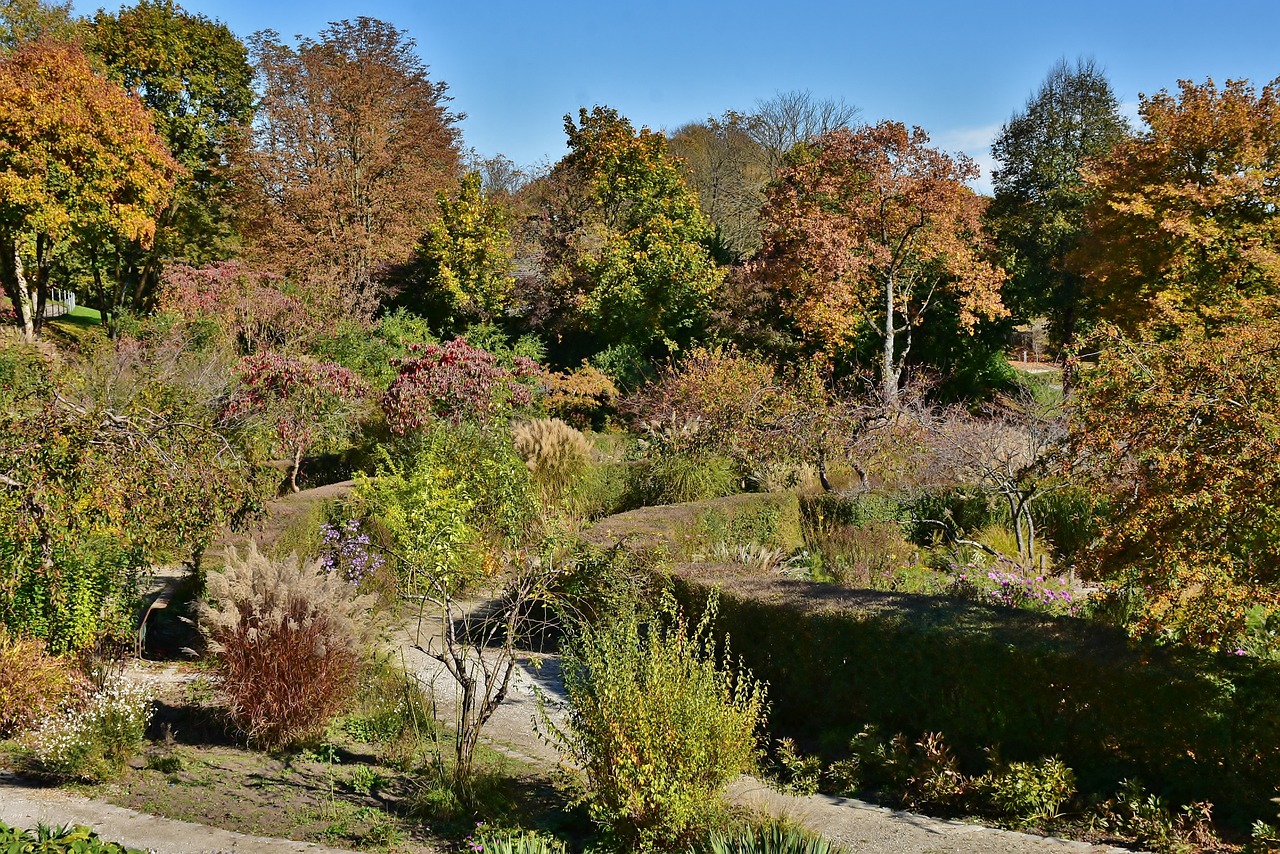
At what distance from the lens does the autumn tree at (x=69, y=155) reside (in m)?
18.4

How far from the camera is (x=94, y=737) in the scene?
18.0 ft

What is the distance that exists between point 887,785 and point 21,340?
17.9 metres

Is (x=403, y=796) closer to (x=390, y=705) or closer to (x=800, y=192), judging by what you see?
(x=390, y=705)

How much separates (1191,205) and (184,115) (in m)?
22.6

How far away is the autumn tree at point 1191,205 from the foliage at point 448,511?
431 inches

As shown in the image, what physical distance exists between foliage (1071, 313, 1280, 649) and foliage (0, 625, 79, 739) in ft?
20.4

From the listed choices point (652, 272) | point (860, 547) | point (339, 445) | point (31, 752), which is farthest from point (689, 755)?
point (652, 272)

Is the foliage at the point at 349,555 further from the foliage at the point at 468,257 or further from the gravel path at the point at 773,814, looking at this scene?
the foliage at the point at 468,257

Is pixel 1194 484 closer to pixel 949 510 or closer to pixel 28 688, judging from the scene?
pixel 949 510

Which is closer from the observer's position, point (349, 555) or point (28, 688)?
point (28, 688)

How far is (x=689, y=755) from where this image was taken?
4531 mm

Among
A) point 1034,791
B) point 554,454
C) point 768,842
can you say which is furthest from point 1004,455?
Result: point 768,842

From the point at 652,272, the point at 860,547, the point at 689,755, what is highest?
the point at 652,272

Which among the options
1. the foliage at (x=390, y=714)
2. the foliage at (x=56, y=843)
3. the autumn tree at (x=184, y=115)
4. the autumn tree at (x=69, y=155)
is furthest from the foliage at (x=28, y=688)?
the autumn tree at (x=184, y=115)
